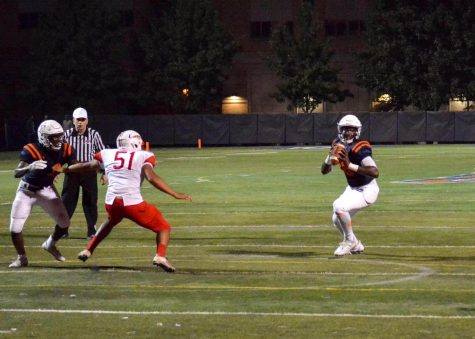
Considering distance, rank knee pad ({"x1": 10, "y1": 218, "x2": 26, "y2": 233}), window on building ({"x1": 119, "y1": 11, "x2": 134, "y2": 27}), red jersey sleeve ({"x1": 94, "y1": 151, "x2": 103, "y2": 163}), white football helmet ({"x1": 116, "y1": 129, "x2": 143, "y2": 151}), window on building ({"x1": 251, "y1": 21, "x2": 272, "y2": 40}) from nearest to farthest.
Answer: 1. white football helmet ({"x1": 116, "y1": 129, "x2": 143, "y2": 151})
2. red jersey sleeve ({"x1": 94, "y1": 151, "x2": 103, "y2": 163})
3. knee pad ({"x1": 10, "y1": 218, "x2": 26, "y2": 233})
4. window on building ({"x1": 119, "y1": 11, "x2": 134, "y2": 27})
5. window on building ({"x1": 251, "y1": 21, "x2": 272, "y2": 40})

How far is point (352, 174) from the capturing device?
16.5m

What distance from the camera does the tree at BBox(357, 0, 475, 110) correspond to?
7681 centimetres

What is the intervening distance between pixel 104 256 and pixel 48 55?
64.1 metres

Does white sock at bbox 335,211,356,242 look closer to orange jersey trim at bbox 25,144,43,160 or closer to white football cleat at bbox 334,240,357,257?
white football cleat at bbox 334,240,357,257

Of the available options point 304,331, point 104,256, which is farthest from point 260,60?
point 304,331

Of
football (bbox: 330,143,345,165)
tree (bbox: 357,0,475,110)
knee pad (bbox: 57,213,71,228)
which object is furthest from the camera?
tree (bbox: 357,0,475,110)

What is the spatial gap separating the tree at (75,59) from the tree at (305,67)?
1028cm

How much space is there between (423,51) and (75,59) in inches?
862

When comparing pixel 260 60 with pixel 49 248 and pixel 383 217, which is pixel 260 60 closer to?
pixel 383 217

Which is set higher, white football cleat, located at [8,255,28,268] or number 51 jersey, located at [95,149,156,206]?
number 51 jersey, located at [95,149,156,206]

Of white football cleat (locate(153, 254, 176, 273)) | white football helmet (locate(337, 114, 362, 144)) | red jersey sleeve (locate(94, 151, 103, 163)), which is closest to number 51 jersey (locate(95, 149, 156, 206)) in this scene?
red jersey sleeve (locate(94, 151, 103, 163))

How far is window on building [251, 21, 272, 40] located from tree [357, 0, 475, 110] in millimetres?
11406

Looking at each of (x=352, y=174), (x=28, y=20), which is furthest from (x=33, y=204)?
(x=28, y=20)

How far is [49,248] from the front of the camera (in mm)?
15641
